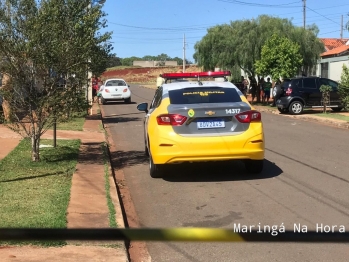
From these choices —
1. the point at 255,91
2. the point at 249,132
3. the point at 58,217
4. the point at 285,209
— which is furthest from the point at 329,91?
the point at 58,217

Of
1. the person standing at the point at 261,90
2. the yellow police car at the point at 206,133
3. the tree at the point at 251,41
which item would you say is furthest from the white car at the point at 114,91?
the yellow police car at the point at 206,133

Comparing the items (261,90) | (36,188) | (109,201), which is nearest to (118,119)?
(261,90)

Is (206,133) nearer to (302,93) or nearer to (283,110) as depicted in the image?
(302,93)

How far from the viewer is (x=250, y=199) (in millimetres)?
7309

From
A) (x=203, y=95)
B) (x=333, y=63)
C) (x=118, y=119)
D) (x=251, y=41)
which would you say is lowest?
(x=118, y=119)

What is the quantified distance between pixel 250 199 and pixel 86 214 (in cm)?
235

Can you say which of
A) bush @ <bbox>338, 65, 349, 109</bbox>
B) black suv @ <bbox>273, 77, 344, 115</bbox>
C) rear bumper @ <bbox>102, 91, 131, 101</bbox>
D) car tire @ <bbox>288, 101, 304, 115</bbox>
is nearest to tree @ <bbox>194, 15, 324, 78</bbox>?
rear bumper @ <bbox>102, 91, 131, 101</bbox>

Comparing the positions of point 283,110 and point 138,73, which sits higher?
point 138,73

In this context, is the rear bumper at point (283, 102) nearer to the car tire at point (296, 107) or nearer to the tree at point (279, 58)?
the car tire at point (296, 107)

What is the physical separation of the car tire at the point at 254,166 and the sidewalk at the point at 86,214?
2298 mm

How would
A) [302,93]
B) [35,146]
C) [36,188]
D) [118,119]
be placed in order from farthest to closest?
[302,93] → [118,119] → [35,146] → [36,188]

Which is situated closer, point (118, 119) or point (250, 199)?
point (250, 199)

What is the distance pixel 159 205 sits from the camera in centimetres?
722

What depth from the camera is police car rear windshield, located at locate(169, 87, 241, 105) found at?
8.60 metres
